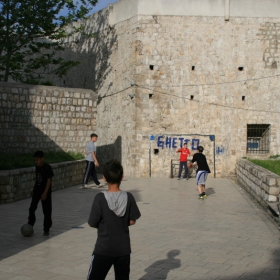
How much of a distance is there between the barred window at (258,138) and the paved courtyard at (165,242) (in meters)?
9.54

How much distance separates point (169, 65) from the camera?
21.1 m

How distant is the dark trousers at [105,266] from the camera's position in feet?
13.3

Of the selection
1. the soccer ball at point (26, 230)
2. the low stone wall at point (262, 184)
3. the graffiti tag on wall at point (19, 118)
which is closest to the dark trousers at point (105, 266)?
the soccer ball at point (26, 230)

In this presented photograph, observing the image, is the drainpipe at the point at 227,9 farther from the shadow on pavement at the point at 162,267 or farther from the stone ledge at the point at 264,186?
the shadow on pavement at the point at 162,267

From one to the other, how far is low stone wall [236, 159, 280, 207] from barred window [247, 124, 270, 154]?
5.71 metres

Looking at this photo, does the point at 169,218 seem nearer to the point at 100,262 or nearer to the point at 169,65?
the point at 100,262

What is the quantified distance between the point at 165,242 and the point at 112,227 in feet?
12.2

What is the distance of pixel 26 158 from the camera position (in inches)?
577

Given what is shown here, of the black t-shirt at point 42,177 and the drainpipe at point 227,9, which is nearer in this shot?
the black t-shirt at point 42,177

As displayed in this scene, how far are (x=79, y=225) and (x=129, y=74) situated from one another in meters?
13.0

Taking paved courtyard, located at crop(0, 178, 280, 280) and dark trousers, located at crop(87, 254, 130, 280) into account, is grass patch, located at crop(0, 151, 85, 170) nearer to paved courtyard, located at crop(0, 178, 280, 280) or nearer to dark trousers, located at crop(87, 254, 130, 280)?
paved courtyard, located at crop(0, 178, 280, 280)

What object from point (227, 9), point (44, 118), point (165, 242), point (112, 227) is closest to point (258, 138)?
point (227, 9)

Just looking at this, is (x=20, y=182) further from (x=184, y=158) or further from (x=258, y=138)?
(x=258, y=138)

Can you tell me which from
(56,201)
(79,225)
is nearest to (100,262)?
(79,225)
